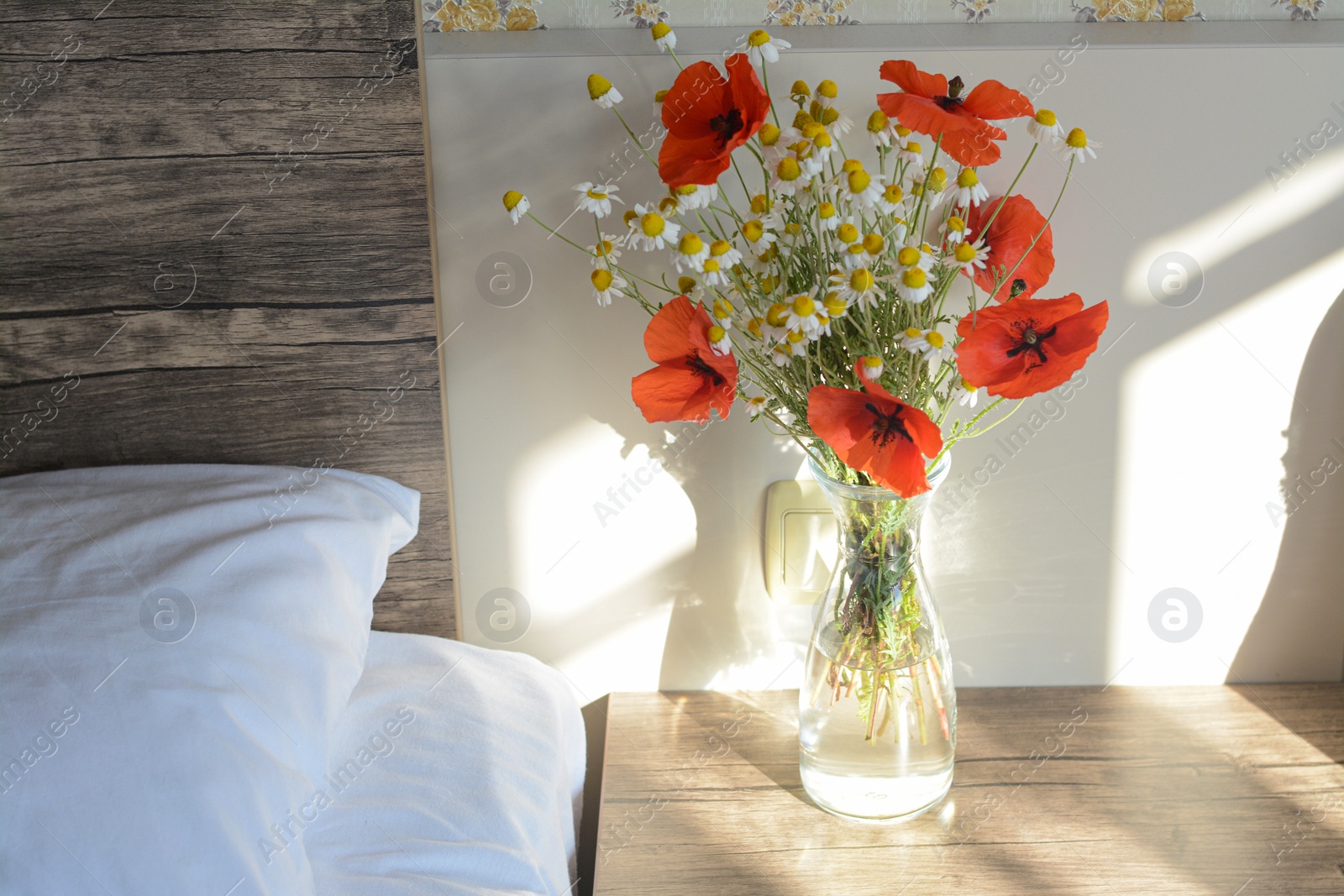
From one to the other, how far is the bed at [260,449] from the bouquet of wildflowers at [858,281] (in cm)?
27

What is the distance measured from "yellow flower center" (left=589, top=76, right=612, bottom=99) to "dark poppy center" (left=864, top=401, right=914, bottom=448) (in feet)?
1.15

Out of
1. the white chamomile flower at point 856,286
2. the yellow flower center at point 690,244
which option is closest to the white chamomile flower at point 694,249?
the yellow flower center at point 690,244

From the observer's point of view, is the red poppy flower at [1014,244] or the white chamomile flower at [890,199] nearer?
the white chamomile flower at [890,199]

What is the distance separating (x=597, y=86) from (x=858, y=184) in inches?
9.6

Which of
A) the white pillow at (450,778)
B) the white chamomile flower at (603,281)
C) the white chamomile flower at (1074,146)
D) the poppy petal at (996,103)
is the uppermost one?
the poppy petal at (996,103)

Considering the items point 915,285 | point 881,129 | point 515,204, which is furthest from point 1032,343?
point 515,204

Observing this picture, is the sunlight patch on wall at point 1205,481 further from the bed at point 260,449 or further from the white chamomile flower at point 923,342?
the bed at point 260,449

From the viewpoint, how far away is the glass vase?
89cm

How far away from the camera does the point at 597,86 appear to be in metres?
0.81

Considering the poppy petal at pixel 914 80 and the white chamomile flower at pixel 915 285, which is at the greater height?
the poppy petal at pixel 914 80

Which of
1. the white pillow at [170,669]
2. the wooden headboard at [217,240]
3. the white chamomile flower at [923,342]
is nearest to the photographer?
the white pillow at [170,669]

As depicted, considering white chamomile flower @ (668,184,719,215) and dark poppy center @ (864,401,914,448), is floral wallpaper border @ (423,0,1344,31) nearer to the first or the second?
white chamomile flower @ (668,184,719,215)

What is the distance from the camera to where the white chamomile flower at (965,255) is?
0.76 metres

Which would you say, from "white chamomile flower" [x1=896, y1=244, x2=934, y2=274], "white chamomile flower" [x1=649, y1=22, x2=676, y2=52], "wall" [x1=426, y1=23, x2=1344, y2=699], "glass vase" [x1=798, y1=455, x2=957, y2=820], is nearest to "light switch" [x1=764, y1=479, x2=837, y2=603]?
"wall" [x1=426, y1=23, x2=1344, y2=699]
